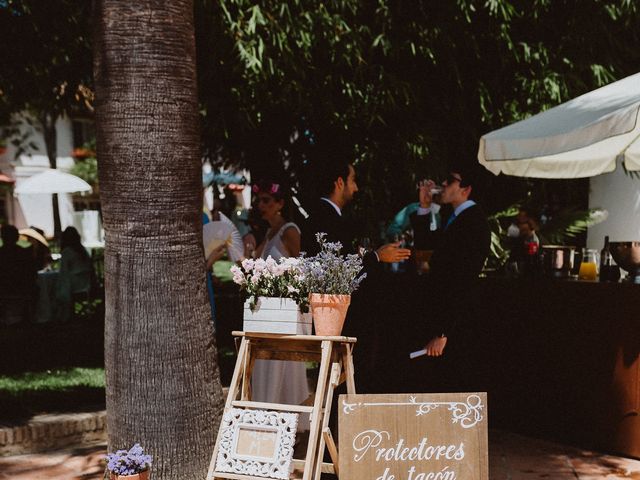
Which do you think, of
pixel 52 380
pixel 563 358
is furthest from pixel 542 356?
pixel 52 380

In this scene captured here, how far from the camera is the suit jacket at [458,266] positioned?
182 inches

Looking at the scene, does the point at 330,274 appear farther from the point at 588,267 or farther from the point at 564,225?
the point at 564,225

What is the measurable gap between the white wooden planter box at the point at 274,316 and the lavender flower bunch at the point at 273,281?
40mm

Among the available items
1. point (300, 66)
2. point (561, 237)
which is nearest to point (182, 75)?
point (300, 66)

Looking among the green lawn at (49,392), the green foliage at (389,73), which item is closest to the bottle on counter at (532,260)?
the green foliage at (389,73)

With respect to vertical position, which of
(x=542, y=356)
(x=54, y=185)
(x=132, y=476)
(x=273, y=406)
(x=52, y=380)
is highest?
(x=54, y=185)

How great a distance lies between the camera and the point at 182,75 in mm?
3904

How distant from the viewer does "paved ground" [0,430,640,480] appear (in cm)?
482

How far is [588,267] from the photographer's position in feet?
18.4

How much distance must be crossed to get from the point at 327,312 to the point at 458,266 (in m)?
1.34

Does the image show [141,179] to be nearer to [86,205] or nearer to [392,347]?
[392,347]

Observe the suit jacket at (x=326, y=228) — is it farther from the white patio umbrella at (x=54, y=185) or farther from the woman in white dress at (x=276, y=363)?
the white patio umbrella at (x=54, y=185)

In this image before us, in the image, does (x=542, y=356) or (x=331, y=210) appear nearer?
(x=331, y=210)

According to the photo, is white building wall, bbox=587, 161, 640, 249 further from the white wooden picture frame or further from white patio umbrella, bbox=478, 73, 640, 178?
the white wooden picture frame
